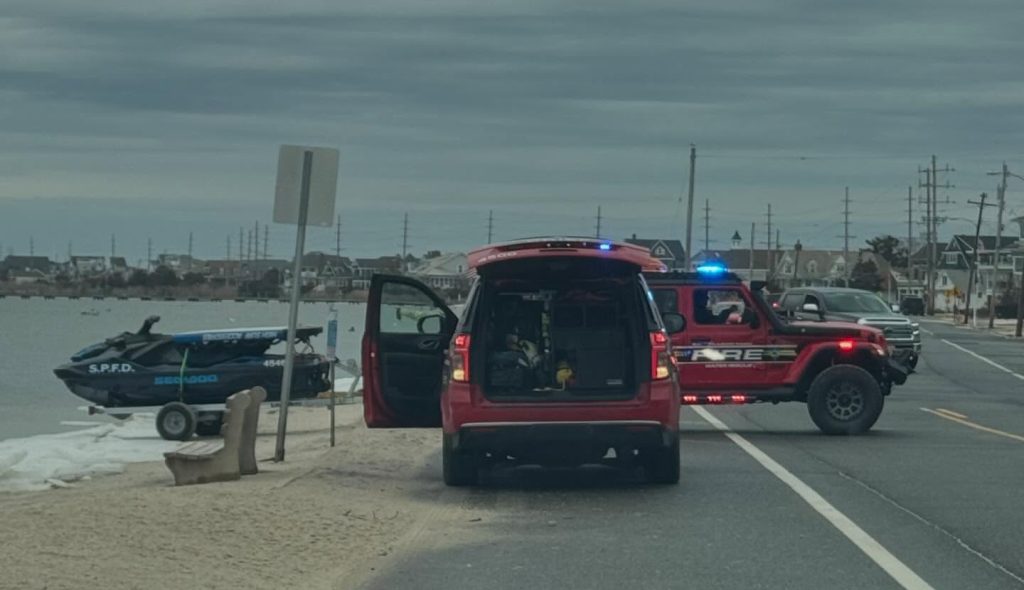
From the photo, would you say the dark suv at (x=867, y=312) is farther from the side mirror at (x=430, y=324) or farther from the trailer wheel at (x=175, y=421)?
the side mirror at (x=430, y=324)

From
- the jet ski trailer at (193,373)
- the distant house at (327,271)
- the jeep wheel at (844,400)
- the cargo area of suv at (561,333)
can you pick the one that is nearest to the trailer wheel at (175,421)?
the jet ski trailer at (193,373)

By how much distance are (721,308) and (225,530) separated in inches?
411

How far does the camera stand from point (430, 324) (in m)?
15.6

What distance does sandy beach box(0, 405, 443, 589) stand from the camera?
9609 millimetres

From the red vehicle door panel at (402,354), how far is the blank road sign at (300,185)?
1.13m

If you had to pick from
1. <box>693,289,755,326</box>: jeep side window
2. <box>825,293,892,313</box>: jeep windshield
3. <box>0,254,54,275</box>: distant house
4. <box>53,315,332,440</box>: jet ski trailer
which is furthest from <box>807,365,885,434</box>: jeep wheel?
<box>0,254,54,275</box>: distant house

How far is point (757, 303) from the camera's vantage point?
794 inches

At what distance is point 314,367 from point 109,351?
12.1ft

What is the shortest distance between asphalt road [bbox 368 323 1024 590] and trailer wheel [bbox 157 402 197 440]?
887 centimetres

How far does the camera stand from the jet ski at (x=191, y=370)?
2550 cm

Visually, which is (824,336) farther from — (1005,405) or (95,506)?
(95,506)

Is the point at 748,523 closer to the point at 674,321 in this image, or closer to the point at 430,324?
the point at 430,324

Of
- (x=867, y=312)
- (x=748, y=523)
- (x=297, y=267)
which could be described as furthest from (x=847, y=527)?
(x=867, y=312)

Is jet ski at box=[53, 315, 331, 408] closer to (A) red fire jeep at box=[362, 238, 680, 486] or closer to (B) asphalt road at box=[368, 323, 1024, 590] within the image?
(B) asphalt road at box=[368, 323, 1024, 590]
